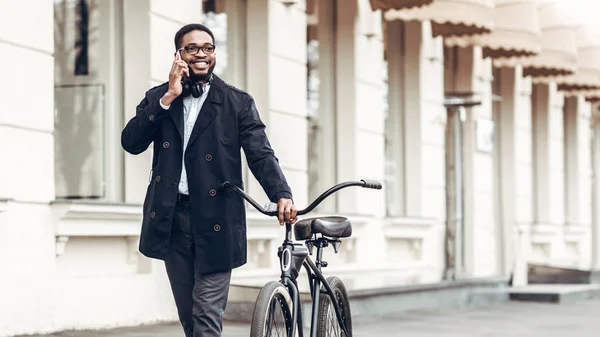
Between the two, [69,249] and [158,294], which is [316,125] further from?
[69,249]

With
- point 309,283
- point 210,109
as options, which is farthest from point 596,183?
point 210,109

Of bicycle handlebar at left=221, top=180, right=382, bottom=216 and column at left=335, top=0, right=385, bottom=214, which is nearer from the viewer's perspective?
bicycle handlebar at left=221, top=180, right=382, bottom=216

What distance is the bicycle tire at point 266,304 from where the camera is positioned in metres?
5.11

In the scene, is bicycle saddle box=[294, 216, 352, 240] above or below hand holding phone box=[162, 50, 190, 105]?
below

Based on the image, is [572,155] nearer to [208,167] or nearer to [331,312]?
[331,312]

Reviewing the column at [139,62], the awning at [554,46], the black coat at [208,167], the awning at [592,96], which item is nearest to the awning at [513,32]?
the awning at [554,46]

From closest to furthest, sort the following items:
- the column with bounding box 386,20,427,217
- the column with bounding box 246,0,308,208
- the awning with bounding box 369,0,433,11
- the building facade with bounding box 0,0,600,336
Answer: the building facade with bounding box 0,0,600,336, the column with bounding box 246,0,308,208, the awning with bounding box 369,0,433,11, the column with bounding box 386,20,427,217

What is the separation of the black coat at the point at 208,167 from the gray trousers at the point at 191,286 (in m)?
0.05

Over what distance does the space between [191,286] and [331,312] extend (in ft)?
2.68

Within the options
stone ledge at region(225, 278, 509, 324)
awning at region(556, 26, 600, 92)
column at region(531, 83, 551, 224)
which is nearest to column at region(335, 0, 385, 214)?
stone ledge at region(225, 278, 509, 324)

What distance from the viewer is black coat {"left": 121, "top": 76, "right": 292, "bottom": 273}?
5.19m

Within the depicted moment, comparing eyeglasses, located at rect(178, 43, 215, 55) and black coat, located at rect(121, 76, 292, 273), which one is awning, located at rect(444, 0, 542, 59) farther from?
eyeglasses, located at rect(178, 43, 215, 55)

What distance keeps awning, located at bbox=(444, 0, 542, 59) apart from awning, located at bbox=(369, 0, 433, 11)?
3.98 metres

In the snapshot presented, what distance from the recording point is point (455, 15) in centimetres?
1562
